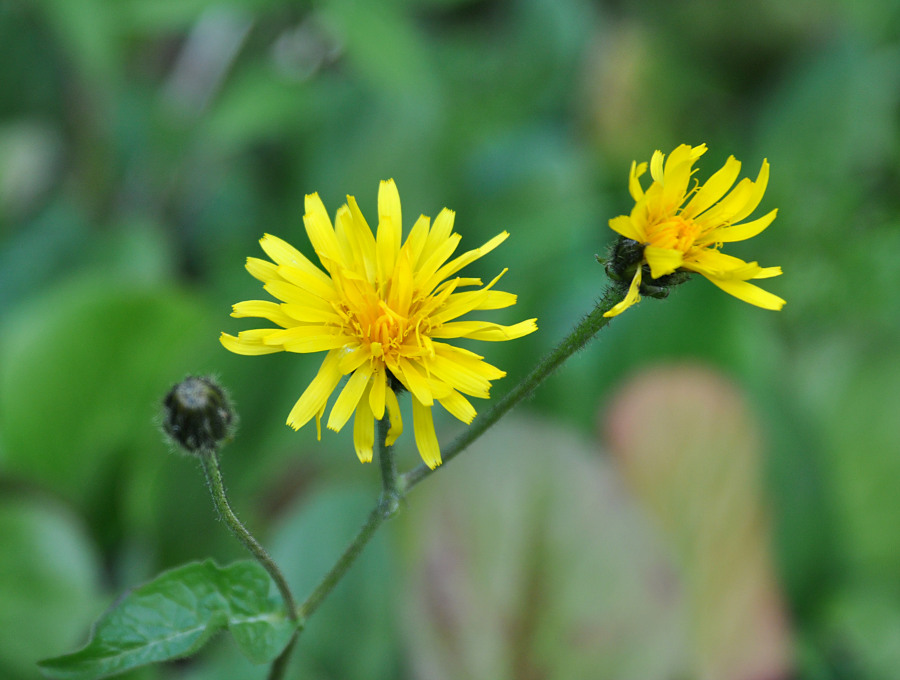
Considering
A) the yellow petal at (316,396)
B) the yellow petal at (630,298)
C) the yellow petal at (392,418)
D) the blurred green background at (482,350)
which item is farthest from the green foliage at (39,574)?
the yellow petal at (630,298)

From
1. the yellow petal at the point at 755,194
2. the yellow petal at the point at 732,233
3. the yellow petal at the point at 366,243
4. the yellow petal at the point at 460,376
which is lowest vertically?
the yellow petal at the point at 460,376

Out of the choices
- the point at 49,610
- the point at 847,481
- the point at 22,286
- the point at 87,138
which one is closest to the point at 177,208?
the point at 87,138

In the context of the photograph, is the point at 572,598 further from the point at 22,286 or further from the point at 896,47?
the point at 896,47

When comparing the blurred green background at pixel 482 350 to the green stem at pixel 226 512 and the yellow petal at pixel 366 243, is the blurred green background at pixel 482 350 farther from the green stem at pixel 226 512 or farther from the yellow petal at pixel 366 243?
the yellow petal at pixel 366 243

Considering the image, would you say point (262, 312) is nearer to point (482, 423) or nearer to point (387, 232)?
point (387, 232)

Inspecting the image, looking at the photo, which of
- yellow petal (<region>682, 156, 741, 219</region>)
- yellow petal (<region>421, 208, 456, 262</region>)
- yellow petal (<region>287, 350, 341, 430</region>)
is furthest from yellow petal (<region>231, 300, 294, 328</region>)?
yellow petal (<region>682, 156, 741, 219</region>)
